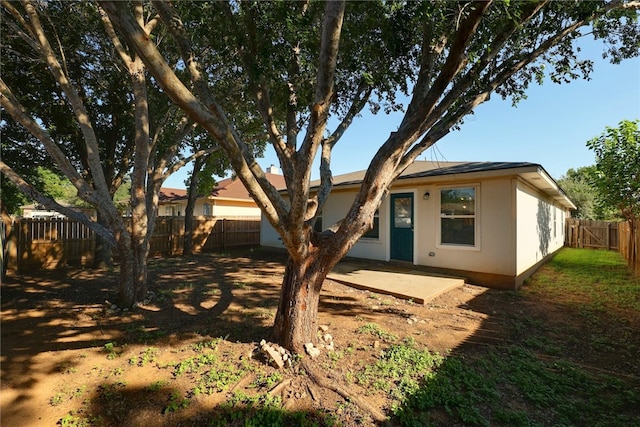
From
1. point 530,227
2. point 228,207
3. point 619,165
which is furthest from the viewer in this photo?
point 228,207

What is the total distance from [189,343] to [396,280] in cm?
499

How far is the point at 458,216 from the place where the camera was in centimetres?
799

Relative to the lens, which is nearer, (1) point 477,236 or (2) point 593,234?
(1) point 477,236

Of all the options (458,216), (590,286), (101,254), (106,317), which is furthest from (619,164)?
(101,254)

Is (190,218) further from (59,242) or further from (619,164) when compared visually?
(619,164)

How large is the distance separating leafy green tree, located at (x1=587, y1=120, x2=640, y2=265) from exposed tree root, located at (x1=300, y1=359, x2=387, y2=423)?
31.8ft

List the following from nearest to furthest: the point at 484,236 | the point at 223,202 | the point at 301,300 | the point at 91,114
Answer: the point at 301,300 → the point at 484,236 → the point at 91,114 → the point at 223,202

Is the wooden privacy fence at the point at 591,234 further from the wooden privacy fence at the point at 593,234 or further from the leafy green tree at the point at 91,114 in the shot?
the leafy green tree at the point at 91,114

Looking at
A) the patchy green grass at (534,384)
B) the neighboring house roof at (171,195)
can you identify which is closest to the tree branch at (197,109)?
the patchy green grass at (534,384)

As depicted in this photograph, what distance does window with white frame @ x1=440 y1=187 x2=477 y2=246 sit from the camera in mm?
7766

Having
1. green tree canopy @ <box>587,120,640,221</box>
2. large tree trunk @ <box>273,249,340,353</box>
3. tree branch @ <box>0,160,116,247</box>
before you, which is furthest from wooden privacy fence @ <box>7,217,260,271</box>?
green tree canopy @ <box>587,120,640,221</box>

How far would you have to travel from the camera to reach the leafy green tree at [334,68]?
2.74 m

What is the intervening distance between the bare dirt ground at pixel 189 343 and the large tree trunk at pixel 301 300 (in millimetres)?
342

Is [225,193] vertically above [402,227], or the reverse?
[225,193]
